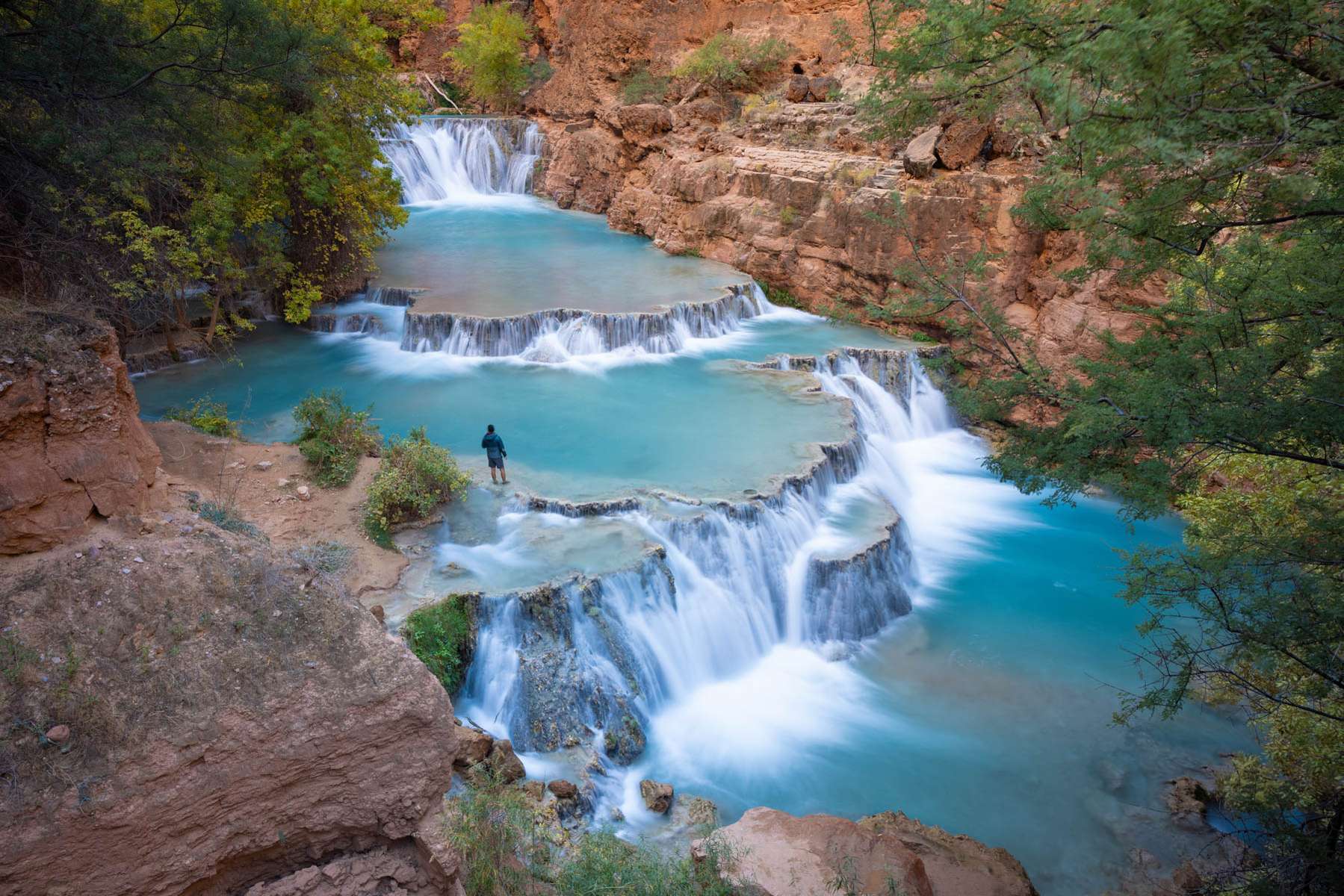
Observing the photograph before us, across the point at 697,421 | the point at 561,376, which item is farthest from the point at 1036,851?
the point at 561,376

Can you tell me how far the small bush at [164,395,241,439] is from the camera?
37.0 feet

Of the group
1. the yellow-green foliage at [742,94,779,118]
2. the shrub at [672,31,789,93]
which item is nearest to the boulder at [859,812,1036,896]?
the yellow-green foliage at [742,94,779,118]

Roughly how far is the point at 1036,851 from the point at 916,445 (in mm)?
8890

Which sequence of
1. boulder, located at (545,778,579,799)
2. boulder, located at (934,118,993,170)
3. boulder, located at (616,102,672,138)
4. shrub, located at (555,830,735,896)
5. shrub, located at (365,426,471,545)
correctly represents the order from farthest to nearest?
1. boulder, located at (616,102,672,138)
2. boulder, located at (934,118,993,170)
3. shrub, located at (365,426,471,545)
4. boulder, located at (545,778,579,799)
5. shrub, located at (555,830,735,896)

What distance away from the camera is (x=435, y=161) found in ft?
95.6

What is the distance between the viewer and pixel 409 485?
1000 cm

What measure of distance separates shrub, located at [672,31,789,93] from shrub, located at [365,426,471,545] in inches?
694

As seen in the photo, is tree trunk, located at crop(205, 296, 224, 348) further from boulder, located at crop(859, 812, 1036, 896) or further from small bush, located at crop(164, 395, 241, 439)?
boulder, located at crop(859, 812, 1036, 896)

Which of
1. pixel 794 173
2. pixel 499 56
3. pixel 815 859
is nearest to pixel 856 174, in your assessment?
pixel 794 173

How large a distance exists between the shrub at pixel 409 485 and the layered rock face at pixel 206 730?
4885 mm

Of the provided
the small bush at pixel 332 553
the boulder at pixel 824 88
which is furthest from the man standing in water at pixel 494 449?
the boulder at pixel 824 88

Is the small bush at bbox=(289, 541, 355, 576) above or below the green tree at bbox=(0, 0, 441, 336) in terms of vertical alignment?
below

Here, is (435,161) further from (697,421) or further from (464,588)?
(464,588)

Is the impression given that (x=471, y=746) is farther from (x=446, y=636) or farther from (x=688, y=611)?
(x=688, y=611)
